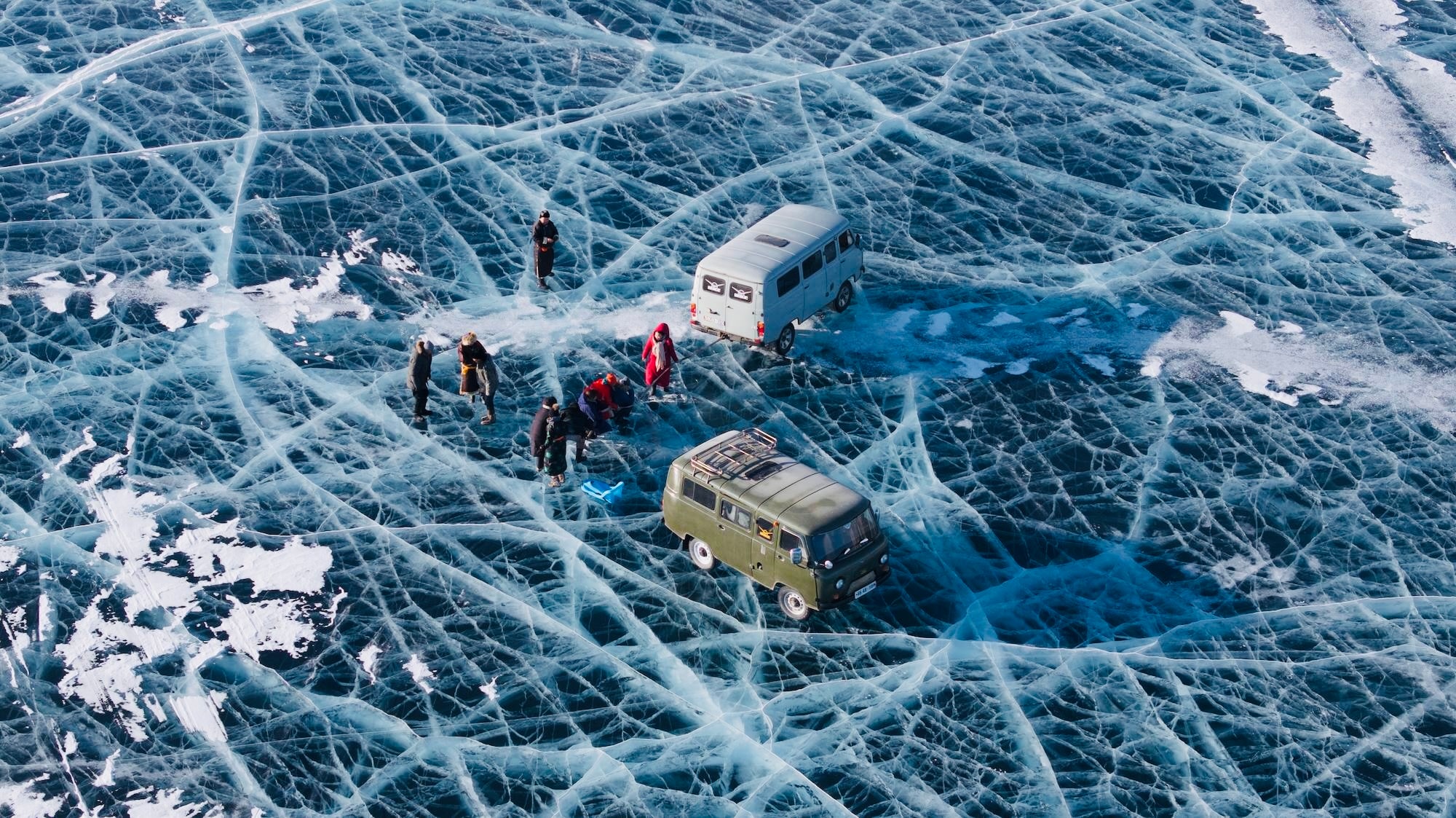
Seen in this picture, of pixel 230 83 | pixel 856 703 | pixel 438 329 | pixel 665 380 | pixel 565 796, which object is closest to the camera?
pixel 565 796

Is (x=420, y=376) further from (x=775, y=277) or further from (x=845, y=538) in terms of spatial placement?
(x=845, y=538)

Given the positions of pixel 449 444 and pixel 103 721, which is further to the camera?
pixel 449 444

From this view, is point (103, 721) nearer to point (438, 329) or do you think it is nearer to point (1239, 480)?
point (438, 329)

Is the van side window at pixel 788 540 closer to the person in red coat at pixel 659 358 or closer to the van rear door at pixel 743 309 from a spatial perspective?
the person in red coat at pixel 659 358

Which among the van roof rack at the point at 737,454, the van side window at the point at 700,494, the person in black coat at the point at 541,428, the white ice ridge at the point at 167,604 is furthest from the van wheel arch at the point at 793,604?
the white ice ridge at the point at 167,604

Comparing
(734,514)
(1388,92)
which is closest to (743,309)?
(734,514)

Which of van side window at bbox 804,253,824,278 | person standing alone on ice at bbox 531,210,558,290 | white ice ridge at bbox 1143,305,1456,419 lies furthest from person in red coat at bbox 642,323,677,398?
white ice ridge at bbox 1143,305,1456,419

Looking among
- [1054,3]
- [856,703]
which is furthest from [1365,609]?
[1054,3]

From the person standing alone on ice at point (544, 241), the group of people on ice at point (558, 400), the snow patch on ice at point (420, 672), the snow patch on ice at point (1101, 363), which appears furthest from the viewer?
the person standing alone on ice at point (544, 241)
